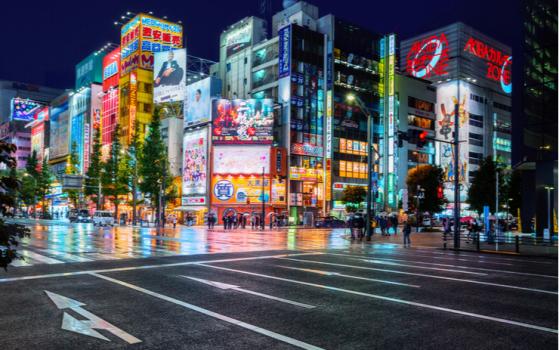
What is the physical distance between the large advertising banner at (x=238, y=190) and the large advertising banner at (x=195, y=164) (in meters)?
2.28

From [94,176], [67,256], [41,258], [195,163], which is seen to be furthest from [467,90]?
[41,258]

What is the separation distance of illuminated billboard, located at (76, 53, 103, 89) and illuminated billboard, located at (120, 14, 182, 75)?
18.6 meters

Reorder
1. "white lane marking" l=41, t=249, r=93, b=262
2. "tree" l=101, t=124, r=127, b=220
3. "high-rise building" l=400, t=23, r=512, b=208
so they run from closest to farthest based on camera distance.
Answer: "white lane marking" l=41, t=249, r=93, b=262
"tree" l=101, t=124, r=127, b=220
"high-rise building" l=400, t=23, r=512, b=208

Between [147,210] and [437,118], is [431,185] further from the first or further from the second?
[147,210]

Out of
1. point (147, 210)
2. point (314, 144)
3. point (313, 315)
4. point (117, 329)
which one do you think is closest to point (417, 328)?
point (313, 315)

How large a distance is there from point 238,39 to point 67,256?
67.4 meters

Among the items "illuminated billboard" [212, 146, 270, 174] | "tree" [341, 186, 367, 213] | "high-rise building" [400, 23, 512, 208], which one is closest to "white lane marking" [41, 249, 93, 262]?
"illuminated billboard" [212, 146, 270, 174]

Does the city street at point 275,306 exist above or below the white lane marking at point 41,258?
above

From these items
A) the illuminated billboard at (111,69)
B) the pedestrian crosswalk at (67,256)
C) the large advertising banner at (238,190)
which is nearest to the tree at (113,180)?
the large advertising banner at (238,190)

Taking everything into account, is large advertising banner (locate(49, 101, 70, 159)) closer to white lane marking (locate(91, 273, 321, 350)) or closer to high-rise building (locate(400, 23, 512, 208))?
high-rise building (locate(400, 23, 512, 208))

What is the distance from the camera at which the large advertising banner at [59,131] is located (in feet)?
379

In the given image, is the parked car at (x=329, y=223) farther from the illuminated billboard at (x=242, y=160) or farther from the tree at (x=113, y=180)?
the tree at (x=113, y=180)

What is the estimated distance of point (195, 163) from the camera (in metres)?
68.2

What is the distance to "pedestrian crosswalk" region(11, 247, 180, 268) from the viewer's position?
16.3 meters
